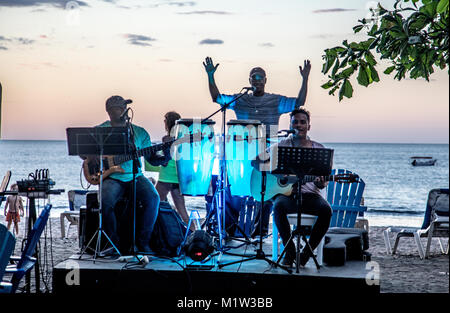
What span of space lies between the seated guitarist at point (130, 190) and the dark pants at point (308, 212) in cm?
117

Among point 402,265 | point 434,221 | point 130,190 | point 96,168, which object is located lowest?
point 402,265

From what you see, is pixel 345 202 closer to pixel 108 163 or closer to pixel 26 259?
pixel 108 163

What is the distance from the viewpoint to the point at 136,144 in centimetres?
594

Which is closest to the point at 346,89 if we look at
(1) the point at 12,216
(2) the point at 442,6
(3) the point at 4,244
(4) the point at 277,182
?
(2) the point at 442,6

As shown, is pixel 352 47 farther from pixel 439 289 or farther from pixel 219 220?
pixel 439 289

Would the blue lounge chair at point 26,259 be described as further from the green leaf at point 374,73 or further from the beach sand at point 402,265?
the green leaf at point 374,73

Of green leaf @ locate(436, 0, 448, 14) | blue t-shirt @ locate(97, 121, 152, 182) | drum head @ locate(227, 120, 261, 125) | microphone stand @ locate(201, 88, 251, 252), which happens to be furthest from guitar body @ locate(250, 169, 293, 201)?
green leaf @ locate(436, 0, 448, 14)

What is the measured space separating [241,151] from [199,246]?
1.19 meters

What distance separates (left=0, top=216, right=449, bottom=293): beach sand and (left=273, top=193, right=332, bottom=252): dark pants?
4.19 feet

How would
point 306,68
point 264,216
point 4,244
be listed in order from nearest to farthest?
point 4,244 < point 306,68 < point 264,216

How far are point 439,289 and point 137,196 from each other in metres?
3.22

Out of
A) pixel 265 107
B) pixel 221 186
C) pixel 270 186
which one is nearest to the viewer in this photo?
pixel 270 186

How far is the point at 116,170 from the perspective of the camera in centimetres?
588

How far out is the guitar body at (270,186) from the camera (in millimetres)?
5898
